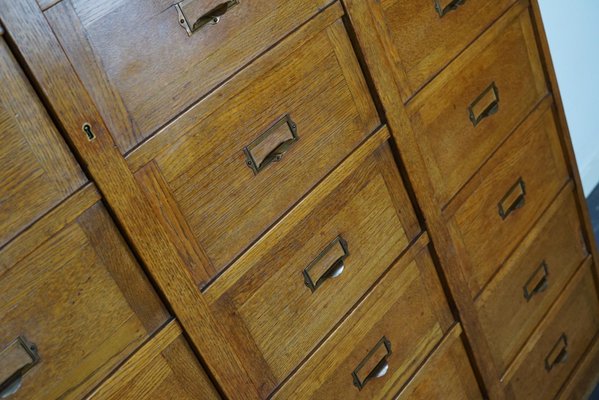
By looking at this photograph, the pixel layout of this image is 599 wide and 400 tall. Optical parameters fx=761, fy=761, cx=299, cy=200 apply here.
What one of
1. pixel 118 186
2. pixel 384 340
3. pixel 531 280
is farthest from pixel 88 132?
pixel 531 280

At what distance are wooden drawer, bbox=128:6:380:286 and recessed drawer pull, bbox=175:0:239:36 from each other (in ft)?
0.28

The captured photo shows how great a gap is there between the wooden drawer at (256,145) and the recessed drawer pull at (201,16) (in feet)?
0.28

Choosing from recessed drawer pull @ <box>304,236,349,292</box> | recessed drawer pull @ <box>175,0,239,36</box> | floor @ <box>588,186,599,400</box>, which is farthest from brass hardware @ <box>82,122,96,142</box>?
floor @ <box>588,186,599,400</box>

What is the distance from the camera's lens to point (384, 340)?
1.33 metres

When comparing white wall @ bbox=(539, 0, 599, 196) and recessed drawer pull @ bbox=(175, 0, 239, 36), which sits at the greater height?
recessed drawer pull @ bbox=(175, 0, 239, 36)

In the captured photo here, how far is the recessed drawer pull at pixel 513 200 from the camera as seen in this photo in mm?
1585

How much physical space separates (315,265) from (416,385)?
0.36 metres

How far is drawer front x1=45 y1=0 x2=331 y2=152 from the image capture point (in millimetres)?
905

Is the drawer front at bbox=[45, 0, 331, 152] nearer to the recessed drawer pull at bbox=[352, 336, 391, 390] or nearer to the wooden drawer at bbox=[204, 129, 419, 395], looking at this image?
the wooden drawer at bbox=[204, 129, 419, 395]

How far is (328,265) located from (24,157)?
525 millimetres

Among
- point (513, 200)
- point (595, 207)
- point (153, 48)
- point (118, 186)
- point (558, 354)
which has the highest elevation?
point (153, 48)

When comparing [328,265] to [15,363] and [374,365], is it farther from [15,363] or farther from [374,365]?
[15,363]

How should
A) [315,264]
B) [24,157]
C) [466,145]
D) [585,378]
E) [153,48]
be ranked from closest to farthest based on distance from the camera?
[24,157] < [153,48] < [315,264] < [466,145] < [585,378]

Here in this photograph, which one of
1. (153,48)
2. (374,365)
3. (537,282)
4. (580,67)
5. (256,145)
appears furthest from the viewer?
(580,67)
